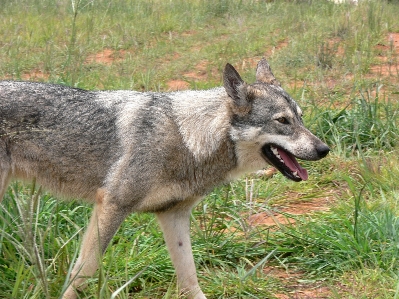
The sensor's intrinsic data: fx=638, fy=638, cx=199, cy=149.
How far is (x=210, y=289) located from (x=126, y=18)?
8.08 meters

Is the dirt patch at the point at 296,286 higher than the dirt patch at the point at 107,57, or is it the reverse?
the dirt patch at the point at 107,57

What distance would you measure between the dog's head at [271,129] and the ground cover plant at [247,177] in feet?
1.44

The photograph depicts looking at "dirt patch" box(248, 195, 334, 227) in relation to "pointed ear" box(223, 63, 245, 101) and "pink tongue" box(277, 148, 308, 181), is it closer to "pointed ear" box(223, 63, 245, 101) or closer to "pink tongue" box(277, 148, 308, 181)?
"pink tongue" box(277, 148, 308, 181)

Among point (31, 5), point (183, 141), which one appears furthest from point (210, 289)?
point (31, 5)

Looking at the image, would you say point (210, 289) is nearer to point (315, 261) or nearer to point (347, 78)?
point (315, 261)

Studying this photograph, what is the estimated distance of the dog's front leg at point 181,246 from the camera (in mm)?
3957

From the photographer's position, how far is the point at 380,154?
19.9 ft

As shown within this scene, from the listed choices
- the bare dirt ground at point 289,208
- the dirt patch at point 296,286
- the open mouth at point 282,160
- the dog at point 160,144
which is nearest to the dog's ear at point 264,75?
the dog at point 160,144

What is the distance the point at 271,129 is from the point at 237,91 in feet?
1.05

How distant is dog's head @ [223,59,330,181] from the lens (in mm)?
3977

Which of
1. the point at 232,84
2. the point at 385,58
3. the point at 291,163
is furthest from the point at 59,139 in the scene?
the point at 385,58

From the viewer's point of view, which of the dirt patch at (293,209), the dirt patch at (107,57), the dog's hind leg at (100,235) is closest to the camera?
the dog's hind leg at (100,235)

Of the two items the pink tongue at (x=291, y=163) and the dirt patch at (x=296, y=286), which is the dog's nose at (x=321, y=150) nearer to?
the pink tongue at (x=291, y=163)

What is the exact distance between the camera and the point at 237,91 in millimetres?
4023
